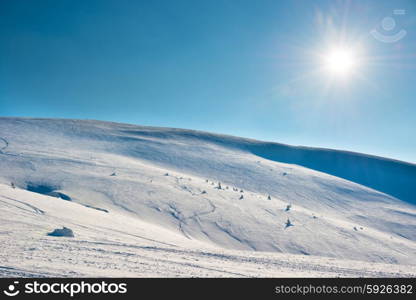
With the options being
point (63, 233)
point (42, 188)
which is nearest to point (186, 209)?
point (63, 233)

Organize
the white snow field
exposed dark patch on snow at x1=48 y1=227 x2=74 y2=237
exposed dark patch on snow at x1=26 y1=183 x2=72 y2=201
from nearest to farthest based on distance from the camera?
the white snow field
exposed dark patch on snow at x1=48 y1=227 x2=74 y2=237
exposed dark patch on snow at x1=26 y1=183 x2=72 y2=201

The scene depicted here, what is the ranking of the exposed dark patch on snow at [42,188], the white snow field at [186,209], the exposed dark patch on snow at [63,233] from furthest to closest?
the exposed dark patch on snow at [42,188], the exposed dark patch on snow at [63,233], the white snow field at [186,209]

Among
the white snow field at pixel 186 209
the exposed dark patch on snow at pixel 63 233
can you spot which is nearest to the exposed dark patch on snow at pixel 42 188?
the white snow field at pixel 186 209

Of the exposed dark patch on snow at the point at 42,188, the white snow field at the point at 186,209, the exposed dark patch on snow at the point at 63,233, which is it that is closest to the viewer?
the white snow field at the point at 186,209

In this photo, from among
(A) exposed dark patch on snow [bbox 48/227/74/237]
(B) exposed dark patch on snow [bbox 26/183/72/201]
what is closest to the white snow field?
(B) exposed dark patch on snow [bbox 26/183/72/201]

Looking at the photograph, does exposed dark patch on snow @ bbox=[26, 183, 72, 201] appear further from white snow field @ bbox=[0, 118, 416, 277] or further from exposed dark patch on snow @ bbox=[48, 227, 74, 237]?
exposed dark patch on snow @ bbox=[48, 227, 74, 237]

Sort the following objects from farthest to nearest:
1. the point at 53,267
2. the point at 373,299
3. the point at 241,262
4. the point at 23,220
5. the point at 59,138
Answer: the point at 59,138 → the point at 23,220 → the point at 241,262 → the point at 53,267 → the point at 373,299

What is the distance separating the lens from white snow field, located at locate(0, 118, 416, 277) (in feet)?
19.9

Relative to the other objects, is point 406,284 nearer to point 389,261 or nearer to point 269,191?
point 389,261

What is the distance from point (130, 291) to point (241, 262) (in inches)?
115

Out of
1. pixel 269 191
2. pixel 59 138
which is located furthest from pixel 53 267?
pixel 59 138

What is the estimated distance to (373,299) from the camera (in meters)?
4.45

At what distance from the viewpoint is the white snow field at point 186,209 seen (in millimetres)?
6074

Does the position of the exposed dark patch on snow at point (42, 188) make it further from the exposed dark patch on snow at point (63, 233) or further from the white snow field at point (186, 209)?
the exposed dark patch on snow at point (63, 233)
